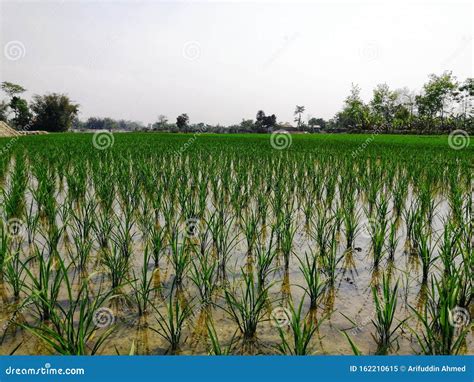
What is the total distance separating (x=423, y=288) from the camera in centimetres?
285

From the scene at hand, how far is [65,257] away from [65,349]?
1886 millimetres

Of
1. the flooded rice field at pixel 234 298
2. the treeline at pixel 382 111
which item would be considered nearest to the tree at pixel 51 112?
the treeline at pixel 382 111

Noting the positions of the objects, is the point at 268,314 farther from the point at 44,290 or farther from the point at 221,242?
the point at 44,290

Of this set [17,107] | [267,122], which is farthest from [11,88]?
[267,122]

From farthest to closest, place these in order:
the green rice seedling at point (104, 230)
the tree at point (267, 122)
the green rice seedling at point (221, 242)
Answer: the tree at point (267, 122) < the green rice seedling at point (104, 230) < the green rice seedling at point (221, 242)

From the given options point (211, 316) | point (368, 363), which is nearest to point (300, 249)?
point (211, 316)

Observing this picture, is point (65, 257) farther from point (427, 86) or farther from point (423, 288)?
point (427, 86)

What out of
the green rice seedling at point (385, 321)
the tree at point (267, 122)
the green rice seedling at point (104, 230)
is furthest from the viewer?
the tree at point (267, 122)

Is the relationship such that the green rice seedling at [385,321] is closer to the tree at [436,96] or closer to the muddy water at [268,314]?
the muddy water at [268,314]

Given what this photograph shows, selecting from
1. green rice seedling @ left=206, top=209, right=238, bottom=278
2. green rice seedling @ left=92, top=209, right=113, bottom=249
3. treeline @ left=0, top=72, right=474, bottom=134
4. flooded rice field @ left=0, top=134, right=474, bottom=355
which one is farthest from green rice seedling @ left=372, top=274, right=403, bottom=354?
treeline @ left=0, top=72, right=474, bottom=134

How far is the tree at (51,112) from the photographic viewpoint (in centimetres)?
5128

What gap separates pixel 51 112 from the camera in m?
51.5

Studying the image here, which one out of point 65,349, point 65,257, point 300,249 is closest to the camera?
point 65,349

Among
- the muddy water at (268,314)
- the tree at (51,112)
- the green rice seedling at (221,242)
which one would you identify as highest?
the tree at (51,112)
